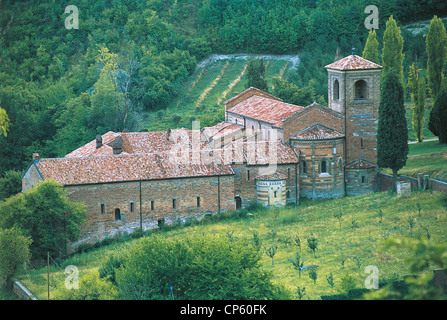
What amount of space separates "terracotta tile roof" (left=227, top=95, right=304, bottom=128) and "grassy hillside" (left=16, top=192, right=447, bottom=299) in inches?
222

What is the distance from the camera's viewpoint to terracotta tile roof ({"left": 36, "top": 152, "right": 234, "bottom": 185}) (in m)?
39.4

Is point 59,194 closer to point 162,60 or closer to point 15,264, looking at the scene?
point 15,264

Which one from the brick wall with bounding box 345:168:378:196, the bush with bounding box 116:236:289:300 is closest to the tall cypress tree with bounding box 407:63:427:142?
the brick wall with bounding box 345:168:378:196

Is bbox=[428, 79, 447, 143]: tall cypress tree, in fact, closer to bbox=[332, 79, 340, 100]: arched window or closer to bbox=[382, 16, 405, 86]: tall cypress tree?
bbox=[382, 16, 405, 86]: tall cypress tree

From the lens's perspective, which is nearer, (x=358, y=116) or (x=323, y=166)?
(x=323, y=166)

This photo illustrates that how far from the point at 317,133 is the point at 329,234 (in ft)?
28.7

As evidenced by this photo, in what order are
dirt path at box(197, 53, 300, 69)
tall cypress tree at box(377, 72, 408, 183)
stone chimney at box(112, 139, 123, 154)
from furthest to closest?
dirt path at box(197, 53, 300, 69) → stone chimney at box(112, 139, 123, 154) → tall cypress tree at box(377, 72, 408, 183)

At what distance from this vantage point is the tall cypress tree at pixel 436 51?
161ft

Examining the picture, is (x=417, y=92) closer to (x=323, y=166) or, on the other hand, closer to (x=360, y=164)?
(x=360, y=164)

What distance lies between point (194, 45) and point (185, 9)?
12503mm

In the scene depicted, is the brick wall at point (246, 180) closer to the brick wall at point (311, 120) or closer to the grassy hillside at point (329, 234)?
the grassy hillside at point (329, 234)

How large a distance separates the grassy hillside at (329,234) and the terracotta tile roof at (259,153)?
2.79m

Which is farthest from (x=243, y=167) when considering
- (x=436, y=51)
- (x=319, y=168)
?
(x=436, y=51)

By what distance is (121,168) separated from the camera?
40.4 meters
